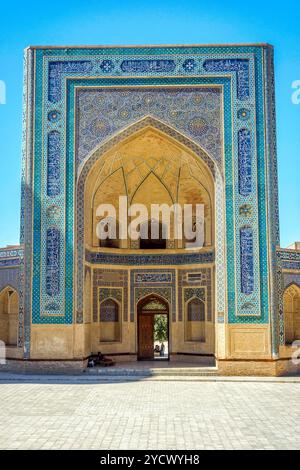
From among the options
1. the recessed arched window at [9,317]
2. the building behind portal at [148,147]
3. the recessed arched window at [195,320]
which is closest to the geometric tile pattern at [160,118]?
the building behind portal at [148,147]

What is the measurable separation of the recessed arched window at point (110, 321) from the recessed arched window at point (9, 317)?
2180 millimetres

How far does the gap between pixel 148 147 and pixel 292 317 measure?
211 inches

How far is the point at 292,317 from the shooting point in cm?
1276

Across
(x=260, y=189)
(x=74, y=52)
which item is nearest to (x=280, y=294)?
(x=260, y=189)

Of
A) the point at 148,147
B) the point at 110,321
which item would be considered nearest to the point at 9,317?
the point at 110,321

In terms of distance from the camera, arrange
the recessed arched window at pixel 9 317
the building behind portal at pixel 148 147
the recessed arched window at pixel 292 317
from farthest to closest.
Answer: the recessed arched window at pixel 9 317 < the recessed arched window at pixel 292 317 < the building behind portal at pixel 148 147

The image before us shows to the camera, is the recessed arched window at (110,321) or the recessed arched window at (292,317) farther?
the recessed arched window at (110,321)

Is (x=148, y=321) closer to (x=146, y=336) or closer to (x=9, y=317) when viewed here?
(x=146, y=336)

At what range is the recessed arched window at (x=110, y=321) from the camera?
551 inches

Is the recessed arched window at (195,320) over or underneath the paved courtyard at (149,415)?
over

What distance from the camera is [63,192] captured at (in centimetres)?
1216

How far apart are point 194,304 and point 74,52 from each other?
22.4 feet

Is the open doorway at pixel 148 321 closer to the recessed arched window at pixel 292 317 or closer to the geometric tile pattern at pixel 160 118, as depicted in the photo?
the geometric tile pattern at pixel 160 118
